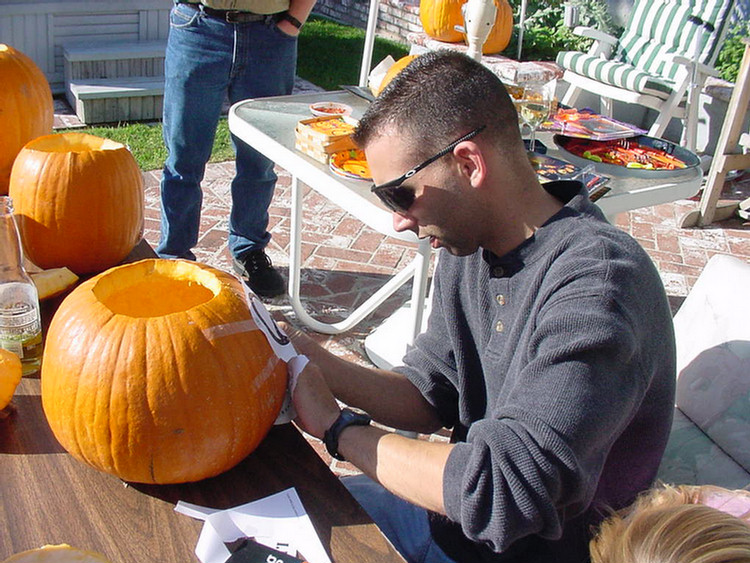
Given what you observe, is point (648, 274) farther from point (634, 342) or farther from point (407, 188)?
point (407, 188)

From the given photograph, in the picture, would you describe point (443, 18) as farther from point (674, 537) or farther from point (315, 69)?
point (674, 537)

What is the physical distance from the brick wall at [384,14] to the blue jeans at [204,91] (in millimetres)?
6164

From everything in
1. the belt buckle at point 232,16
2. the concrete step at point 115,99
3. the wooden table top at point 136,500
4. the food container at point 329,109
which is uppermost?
the belt buckle at point 232,16

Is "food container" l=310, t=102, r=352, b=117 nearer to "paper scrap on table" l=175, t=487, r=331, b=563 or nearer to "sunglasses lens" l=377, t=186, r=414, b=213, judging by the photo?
"sunglasses lens" l=377, t=186, r=414, b=213

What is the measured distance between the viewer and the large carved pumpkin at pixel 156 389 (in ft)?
4.05

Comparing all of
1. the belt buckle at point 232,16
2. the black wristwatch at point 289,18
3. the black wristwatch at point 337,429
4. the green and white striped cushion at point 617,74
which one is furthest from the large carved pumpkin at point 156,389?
the green and white striped cushion at point 617,74

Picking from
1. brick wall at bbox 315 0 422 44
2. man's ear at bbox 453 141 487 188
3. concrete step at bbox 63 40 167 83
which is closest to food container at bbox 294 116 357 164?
man's ear at bbox 453 141 487 188

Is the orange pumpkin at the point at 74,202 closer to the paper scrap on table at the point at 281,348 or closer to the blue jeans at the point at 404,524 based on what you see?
the paper scrap on table at the point at 281,348

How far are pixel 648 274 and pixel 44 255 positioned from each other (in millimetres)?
1464

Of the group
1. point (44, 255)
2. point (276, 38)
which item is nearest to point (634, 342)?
point (44, 255)

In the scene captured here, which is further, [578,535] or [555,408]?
[578,535]

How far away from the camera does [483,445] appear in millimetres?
1236

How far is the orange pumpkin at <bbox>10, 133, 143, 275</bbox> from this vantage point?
1873mm

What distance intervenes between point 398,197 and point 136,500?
2.54 feet
